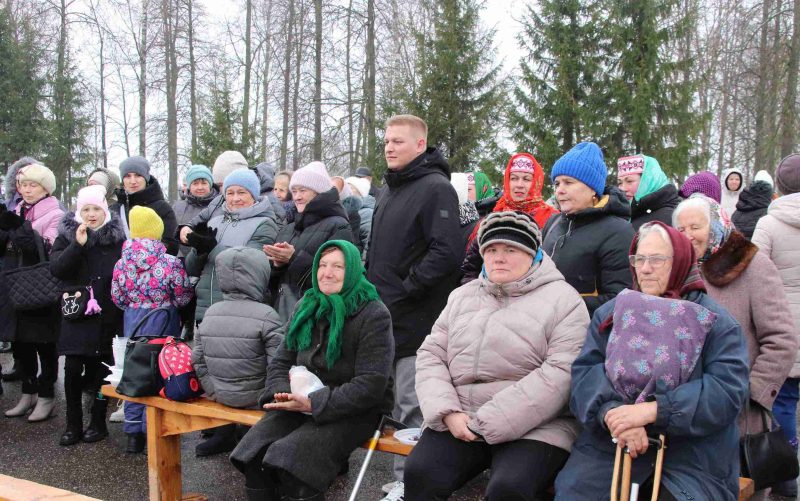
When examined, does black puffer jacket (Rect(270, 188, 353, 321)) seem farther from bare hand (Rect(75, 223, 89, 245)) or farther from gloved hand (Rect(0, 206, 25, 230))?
gloved hand (Rect(0, 206, 25, 230))

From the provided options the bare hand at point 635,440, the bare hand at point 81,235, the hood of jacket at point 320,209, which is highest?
the hood of jacket at point 320,209

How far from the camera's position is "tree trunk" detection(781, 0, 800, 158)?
15805 millimetres

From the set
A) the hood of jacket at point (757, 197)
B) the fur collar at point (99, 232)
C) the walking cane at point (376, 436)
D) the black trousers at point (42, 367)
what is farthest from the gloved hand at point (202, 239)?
the hood of jacket at point (757, 197)

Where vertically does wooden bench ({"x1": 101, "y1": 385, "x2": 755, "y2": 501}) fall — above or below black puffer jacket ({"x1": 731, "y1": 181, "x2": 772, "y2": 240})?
below

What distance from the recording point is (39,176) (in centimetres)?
590

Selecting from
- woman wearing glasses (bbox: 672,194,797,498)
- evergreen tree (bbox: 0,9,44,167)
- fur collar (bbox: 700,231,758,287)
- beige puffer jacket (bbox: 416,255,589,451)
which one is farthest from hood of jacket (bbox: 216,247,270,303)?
evergreen tree (bbox: 0,9,44,167)

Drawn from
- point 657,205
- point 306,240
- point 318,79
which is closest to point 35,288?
point 306,240

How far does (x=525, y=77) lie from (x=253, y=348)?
12.3 m

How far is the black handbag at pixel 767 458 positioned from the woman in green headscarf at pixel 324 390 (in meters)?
1.79

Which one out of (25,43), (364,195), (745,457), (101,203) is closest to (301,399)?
(745,457)

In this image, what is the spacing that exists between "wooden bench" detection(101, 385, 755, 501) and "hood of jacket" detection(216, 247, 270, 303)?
2.30 ft

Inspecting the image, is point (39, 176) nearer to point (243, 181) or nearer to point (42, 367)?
point (42, 367)

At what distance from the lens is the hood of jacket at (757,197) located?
7383 millimetres

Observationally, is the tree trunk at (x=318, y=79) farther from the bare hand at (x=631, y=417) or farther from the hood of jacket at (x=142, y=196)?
the bare hand at (x=631, y=417)
